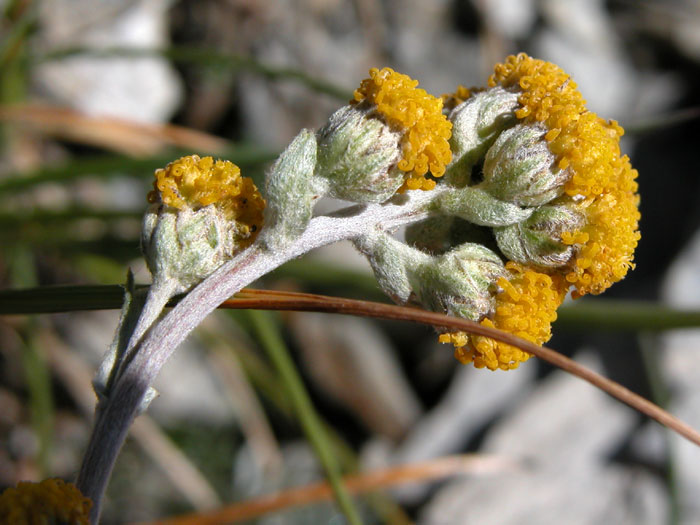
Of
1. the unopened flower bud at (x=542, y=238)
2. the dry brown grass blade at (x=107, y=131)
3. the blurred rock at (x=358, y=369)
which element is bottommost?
the unopened flower bud at (x=542, y=238)

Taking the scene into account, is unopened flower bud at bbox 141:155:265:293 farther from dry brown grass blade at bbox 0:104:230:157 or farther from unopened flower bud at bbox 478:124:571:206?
dry brown grass blade at bbox 0:104:230:157

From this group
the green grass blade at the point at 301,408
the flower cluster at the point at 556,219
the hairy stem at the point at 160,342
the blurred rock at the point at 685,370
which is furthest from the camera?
the blurred rock at the point at 685,370

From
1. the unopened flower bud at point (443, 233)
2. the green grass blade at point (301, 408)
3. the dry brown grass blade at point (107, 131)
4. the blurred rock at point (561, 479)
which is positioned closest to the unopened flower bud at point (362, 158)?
the unopened flower bud at point (443, 233)

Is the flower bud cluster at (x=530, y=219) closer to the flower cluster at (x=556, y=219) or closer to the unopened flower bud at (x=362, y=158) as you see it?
the flower cluster at (x=556, y=219)

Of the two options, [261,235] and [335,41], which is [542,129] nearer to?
[261,235]

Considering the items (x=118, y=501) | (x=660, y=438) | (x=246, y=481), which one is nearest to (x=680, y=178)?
(x=660, y=438)

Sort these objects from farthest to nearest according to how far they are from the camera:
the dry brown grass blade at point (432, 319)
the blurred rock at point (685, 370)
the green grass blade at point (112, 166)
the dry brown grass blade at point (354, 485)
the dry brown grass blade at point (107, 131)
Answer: the blurred rock at point (685, 370)
the dry brown grass blade at point (107, 131)
the dry brown grass blade at point (354, 485)
the green grass blade at point (112, 166)
the dry brown grass blade at point (432, 319)

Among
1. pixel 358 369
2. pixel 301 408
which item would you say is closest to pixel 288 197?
pixel 301 408
